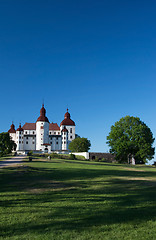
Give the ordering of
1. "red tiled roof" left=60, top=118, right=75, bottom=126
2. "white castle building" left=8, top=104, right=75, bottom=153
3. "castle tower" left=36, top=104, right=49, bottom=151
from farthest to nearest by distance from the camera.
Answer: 1. "red tiled roof" left=60, top=118, right=75, bottom=126
2. "white castle building" left=8, top=104, right=75, bottom=153
3. "castle tower" left=36, top=104, right=49, bottom=151

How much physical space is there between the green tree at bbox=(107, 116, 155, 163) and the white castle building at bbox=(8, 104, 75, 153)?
5793cm

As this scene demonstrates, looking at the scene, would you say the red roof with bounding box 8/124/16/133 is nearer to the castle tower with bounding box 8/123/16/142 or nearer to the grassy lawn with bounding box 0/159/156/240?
the castle tower with bounding box 8/123/16/142

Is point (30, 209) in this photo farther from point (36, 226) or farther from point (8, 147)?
point (8, 147)

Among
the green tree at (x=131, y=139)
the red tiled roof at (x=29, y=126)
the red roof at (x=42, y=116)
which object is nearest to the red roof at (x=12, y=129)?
the red tiled roof at (x=29, y=126)

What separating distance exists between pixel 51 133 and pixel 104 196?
11138 cm

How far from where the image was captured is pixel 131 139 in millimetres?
48594

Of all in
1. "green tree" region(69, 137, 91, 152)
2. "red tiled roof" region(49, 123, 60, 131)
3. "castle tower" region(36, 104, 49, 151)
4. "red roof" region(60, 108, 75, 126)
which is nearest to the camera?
"green tree" region(69, 137, 91, 152)

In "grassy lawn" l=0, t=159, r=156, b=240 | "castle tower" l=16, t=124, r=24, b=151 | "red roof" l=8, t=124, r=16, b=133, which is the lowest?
"grassy lawn" l=0, t=159, r=156, b=240

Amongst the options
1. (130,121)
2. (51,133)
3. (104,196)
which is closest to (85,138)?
(51,133)

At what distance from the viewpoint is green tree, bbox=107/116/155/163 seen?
4706 centimetres

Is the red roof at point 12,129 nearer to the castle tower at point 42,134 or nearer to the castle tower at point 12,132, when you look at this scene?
the castle tower at point 12,132

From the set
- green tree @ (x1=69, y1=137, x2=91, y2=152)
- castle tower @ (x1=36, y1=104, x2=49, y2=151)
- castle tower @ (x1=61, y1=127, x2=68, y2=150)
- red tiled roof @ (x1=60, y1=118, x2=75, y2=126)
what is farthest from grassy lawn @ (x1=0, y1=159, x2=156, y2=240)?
red tiled roof @ (x1=60, y1=118, x2=75, y2=126)

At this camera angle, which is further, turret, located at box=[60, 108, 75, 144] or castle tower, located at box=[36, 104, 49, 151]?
turret, located at box=[60, 108, 75, 144]

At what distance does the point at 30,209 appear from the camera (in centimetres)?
740
